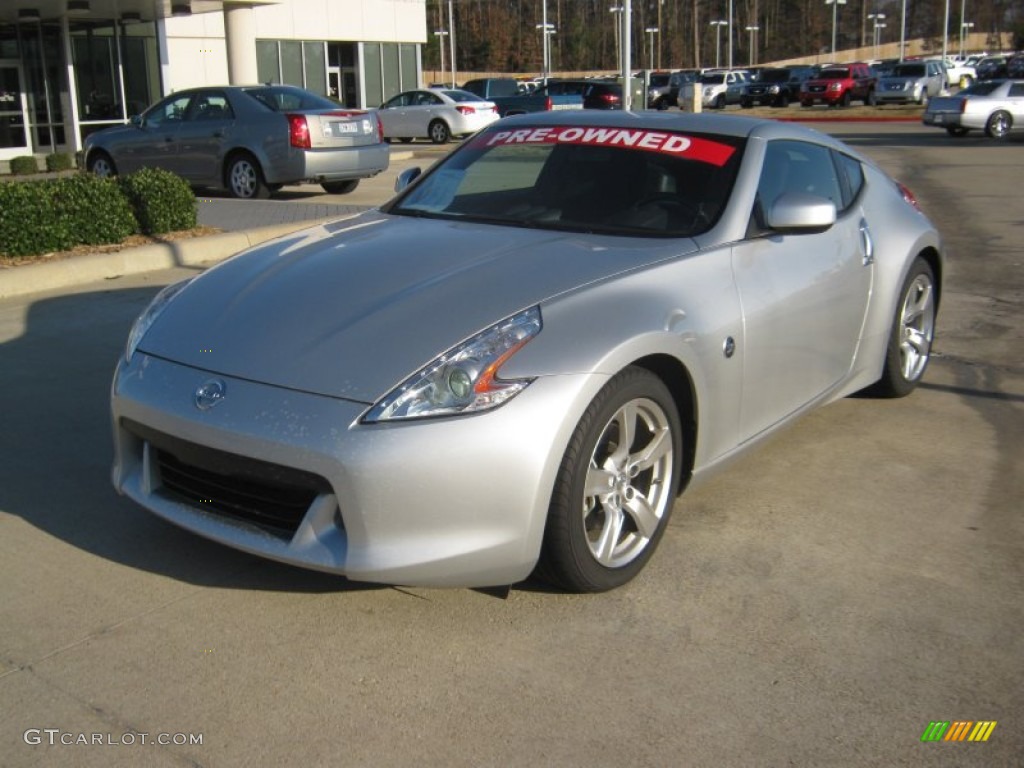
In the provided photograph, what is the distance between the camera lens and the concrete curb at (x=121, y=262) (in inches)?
336

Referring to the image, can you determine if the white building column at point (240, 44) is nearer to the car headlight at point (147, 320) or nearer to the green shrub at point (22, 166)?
the green shrub at point (22, 166)

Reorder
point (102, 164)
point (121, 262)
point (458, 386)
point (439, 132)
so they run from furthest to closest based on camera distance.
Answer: point (439, 132) → point (102, 164) → point (121, 262) → point (458, 386)

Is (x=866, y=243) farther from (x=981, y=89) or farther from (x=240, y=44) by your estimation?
(x=981, y=89)

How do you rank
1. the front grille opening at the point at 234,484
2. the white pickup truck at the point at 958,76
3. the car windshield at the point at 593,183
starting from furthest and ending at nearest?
the white pickup truck at the point at 958,76 → the car windshield at the point at 593,183 → the front grille opening at the point at 234,484

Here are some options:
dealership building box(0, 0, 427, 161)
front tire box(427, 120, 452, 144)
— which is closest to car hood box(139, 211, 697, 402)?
dealership building box(0, 0, 427, 161)

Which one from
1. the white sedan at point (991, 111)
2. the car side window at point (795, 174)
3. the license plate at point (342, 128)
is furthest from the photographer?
the white sedan at point (991, 111)

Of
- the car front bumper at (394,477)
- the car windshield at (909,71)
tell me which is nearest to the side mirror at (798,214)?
the car front bumper at (394,477)

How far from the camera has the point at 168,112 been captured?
48.7 feet

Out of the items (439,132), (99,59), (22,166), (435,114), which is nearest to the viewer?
(22,166)

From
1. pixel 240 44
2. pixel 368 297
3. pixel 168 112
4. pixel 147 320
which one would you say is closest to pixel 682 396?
pixel 368 297

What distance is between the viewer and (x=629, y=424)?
3641 mm

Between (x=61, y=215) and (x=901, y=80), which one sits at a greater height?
(x=901, y=80)

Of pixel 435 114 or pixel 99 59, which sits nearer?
pixel 99 59

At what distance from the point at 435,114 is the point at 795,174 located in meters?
24.7
